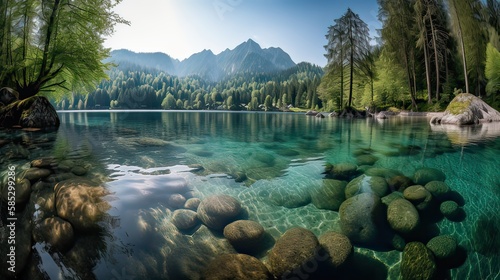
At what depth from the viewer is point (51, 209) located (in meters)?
4.89

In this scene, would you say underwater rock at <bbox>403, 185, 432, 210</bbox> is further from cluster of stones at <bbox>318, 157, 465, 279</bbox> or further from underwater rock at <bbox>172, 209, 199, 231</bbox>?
underwater rock at <bbox>172, 209, 199, 231</bbox>

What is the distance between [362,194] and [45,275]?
5.92 metres

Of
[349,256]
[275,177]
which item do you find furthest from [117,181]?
[349,256]

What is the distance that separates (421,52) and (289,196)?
179 ft

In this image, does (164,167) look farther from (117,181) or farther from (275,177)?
(275,177)

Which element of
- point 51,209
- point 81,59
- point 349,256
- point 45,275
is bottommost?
point 45,275

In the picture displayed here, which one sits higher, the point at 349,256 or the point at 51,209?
the point at 51,209

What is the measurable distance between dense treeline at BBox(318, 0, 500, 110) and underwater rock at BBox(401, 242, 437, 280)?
3764 centimetres

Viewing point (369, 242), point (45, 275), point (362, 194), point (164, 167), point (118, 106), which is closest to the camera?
point (45, 275)

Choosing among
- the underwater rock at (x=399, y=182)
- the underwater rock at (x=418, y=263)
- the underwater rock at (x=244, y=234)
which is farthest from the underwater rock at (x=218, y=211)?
the underwater rock at (x=399, y=182)

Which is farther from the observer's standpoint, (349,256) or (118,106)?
(118,106)

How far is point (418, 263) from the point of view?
3803mm

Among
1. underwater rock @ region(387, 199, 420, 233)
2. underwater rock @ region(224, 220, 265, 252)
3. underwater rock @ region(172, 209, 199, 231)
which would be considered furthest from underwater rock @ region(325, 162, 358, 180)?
underwater rock @ region(172, 209, 199, 231)

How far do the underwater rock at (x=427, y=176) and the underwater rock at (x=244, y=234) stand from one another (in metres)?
4.73
